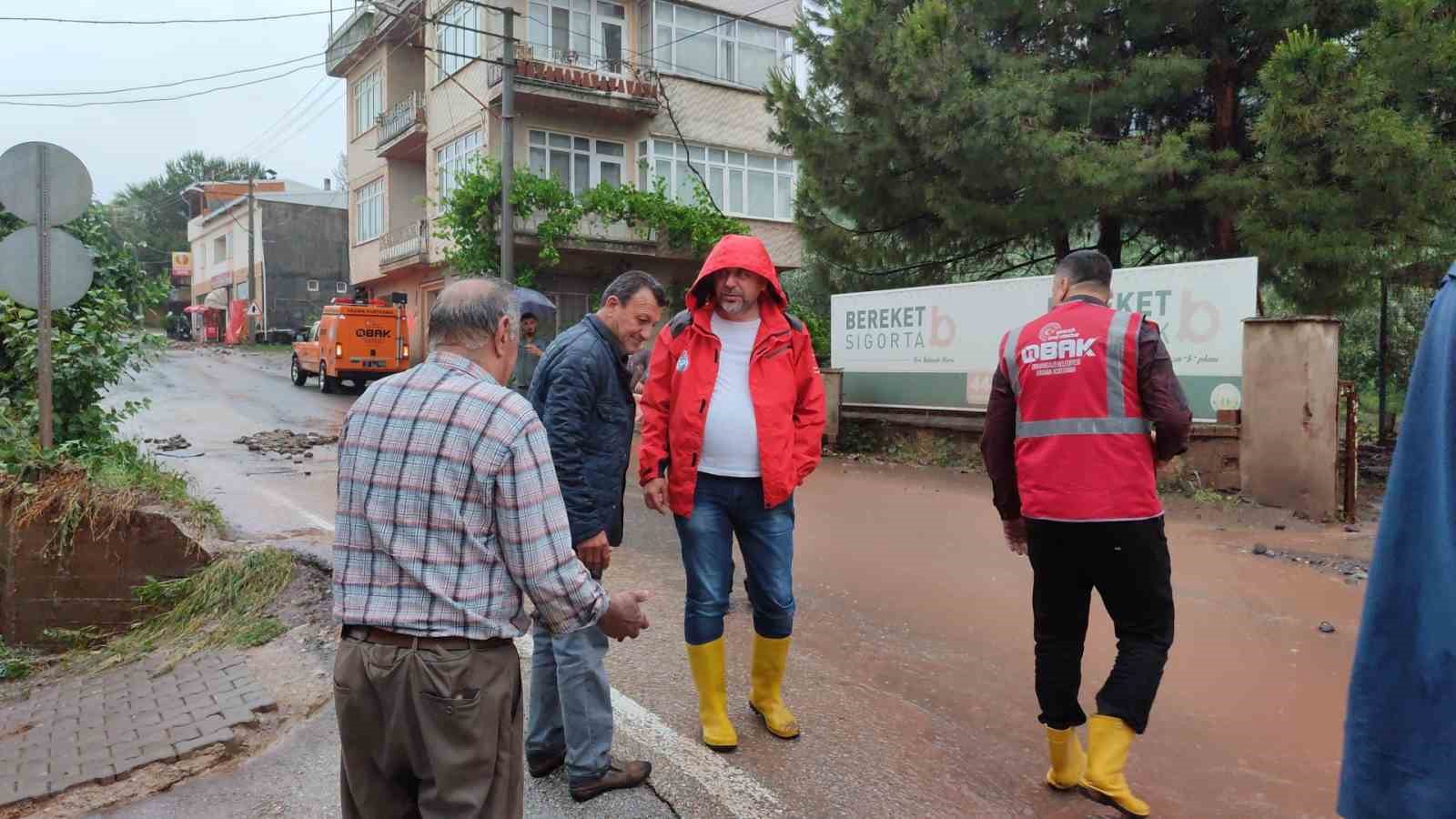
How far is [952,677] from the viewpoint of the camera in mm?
5102

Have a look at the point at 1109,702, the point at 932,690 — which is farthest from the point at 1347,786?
the point at 932,690

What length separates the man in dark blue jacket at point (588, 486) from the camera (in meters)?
3.46

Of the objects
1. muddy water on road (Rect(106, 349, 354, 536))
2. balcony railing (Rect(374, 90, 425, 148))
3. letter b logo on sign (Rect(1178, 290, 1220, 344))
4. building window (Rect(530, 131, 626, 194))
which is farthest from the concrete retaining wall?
balcony railing (Rect(374, 90, 425, 148))

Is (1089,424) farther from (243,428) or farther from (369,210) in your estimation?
(369,210)

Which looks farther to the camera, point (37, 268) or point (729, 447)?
point (37, 268)

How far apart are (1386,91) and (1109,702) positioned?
924 cm

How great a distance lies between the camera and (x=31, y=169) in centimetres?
704

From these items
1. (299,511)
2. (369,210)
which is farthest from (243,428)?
(369,210)

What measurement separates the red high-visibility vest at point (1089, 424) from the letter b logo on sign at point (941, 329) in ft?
31.4

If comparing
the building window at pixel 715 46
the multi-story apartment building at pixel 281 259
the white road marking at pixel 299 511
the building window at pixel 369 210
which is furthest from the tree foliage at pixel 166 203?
the white road marking at pixel 299 511

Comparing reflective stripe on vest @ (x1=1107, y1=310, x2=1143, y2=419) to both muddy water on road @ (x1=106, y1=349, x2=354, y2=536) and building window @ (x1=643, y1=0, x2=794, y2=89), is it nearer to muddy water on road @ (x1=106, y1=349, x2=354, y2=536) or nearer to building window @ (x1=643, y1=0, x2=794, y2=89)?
muddy water on road @ (x1=106, y1=349, x2=354, y2=536)

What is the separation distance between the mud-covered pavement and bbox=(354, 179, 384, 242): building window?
78.6 ft

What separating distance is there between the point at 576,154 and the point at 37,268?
61.2 feet

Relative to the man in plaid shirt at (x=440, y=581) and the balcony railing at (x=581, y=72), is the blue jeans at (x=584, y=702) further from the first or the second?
the balcony railing at (x=581, y=72)
